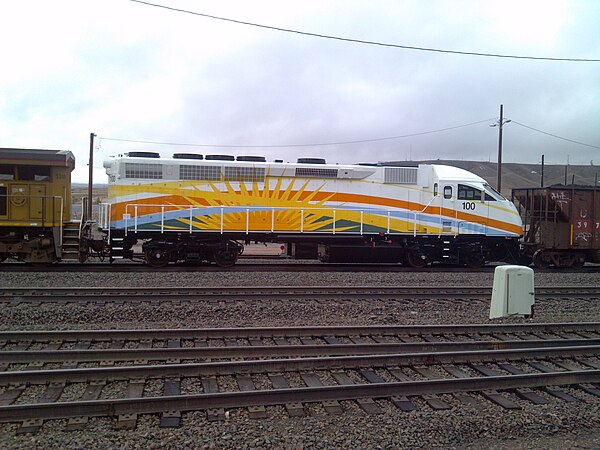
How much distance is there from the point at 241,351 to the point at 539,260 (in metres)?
15.8

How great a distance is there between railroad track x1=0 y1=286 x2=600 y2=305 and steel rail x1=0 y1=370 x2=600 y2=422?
5.51 metres

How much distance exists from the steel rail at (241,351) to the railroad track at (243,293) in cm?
390

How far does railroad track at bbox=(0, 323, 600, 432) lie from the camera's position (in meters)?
5.07

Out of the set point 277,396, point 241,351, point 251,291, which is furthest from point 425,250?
point 277,396

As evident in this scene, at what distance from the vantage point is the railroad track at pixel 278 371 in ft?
16.6

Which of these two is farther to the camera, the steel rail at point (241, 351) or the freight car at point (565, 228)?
the freight car at point (565, 228)

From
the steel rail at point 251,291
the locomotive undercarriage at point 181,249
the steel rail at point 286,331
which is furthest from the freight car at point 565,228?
the locomotive undercarriage at point 181,249

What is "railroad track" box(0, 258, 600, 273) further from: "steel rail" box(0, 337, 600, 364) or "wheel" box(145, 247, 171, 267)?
"steel rail" box(0, 337, 600, 364)

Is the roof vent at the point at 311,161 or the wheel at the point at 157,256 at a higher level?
the roof vent at the point at 311,161

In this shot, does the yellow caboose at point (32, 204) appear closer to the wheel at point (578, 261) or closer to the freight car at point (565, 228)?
the freight car at point (565, 228)

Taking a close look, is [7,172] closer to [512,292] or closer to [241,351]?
[241,351]

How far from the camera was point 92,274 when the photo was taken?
14.1 meters

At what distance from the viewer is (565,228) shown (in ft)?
60.6

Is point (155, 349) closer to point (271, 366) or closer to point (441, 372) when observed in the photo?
point (271, 366)
